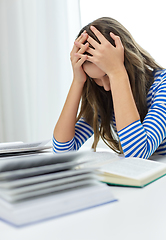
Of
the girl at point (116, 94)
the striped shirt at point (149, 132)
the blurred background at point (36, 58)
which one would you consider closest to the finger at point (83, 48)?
the girl at point (116, 94)

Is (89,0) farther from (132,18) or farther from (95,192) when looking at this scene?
(95,192)

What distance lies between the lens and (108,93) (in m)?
→ 1.03

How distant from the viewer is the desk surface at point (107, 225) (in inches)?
10.5

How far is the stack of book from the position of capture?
0.29m

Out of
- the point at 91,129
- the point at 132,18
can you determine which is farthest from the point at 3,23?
the point at 91,129

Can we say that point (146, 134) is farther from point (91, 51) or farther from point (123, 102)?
point (91, 51)

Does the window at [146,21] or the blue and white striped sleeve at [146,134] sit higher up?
the window at [146,21]

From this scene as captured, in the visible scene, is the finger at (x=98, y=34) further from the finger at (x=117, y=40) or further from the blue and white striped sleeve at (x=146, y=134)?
the blue and white striped sleeve at (x=146, y=134)

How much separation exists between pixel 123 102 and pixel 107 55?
0.16m

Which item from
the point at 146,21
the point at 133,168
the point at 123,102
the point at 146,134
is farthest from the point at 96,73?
the point at 146,21

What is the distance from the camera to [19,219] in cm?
28

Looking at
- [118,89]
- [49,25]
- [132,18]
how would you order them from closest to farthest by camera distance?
[118,89] < [132,18] < [49,25]

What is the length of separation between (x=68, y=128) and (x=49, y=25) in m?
1.42

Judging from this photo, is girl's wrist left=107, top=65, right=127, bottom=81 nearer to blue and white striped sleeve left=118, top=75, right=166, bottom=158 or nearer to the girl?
the girl
